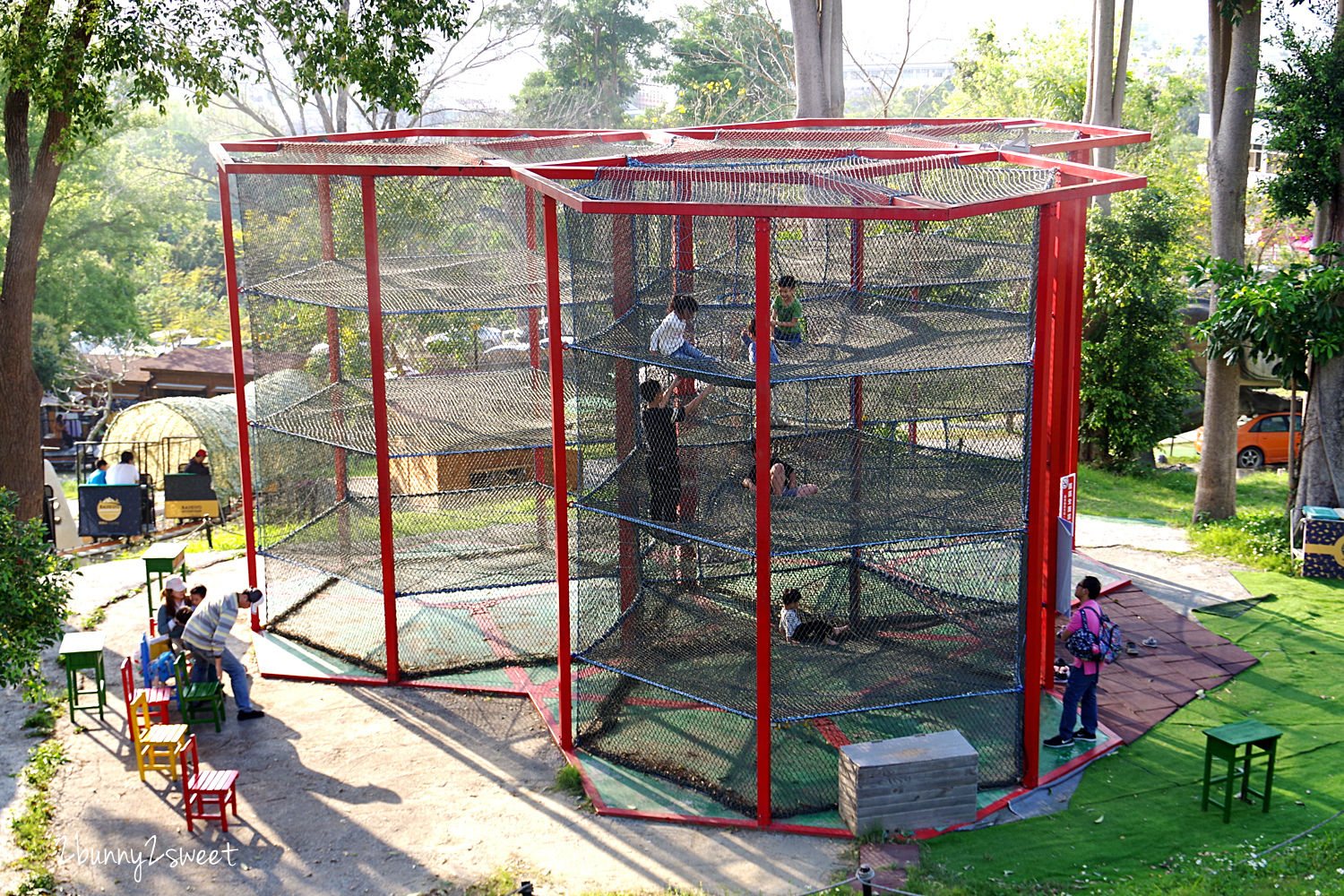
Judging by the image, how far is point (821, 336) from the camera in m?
11.3

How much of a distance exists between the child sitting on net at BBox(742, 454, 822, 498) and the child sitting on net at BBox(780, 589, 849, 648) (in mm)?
976

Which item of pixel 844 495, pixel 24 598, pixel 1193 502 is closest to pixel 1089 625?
pixel 844 495

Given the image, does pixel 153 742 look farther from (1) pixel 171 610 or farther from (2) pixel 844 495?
(2) pixel 844 495

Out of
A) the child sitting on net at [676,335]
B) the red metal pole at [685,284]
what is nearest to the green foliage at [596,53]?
the red metal pole at [685,284]

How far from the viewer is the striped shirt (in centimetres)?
1133

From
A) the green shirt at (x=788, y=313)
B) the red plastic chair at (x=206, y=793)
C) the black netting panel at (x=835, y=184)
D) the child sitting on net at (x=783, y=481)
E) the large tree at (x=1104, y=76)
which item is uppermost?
the large tree at (x=1104, y=76)

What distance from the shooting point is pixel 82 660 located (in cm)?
1157

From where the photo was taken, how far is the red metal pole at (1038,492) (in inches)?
375

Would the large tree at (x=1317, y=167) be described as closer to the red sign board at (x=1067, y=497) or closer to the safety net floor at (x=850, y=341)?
the red sign board at (x=1067, y=497)

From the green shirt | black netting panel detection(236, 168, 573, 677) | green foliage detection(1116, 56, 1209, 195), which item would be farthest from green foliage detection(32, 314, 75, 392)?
green foliage detection(1116, 56, 1209, 195)

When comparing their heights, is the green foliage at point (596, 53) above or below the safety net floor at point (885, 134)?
above

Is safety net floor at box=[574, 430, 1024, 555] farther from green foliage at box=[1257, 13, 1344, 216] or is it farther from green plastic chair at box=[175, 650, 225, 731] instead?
green foliage at box=[1257, 13, 1344, 216]

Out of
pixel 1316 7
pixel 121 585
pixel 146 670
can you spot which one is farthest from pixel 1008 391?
pixel 121 585

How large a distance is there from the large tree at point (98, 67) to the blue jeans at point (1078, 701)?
1215 centimetres
